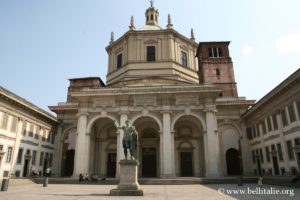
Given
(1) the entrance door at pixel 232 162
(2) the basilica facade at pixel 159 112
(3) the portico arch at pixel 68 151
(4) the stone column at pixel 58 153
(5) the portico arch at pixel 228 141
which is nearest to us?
(2) the basilica facade at pixel 159 112

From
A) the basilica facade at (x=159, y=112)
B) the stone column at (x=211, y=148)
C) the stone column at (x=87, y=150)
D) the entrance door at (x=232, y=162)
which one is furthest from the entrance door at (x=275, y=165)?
the stone column at (x=87, y=150)

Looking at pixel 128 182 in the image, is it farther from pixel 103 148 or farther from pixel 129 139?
pixel 103 148

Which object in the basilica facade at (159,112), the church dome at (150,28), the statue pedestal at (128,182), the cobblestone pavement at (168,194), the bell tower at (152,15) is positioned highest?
the bell tower at (152,15)

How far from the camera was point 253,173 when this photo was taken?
Result: 1200 inches

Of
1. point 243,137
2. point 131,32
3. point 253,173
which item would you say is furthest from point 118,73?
point 253,173

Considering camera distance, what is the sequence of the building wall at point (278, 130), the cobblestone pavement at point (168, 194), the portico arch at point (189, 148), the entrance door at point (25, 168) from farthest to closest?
the portico arch at point (189, 148) < the entrance door at point (25, 168) < the building wall at point (278, 130) < the cobblestone pavement at point (168, 194)

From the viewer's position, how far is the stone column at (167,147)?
85.5 feet

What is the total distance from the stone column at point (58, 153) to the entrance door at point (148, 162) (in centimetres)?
1172

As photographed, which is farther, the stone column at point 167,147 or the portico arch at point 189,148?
the portico arch at point 189,148

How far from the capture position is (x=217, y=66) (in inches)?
1544

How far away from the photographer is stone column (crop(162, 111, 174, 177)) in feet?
85.5

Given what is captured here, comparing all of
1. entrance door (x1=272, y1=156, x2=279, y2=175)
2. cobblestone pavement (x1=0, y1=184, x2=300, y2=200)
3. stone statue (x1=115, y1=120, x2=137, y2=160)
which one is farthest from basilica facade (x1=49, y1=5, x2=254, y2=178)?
stone statue (x1=115, y1=120, x2=137, y2=160)

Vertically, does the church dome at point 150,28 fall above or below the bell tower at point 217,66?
above

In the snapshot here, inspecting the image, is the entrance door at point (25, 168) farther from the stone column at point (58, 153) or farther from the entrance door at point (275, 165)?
the entrance door at point (275, 165)
